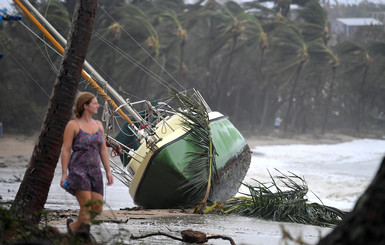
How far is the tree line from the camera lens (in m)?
43.0

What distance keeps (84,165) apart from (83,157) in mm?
68

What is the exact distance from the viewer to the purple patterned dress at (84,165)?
5188 mm

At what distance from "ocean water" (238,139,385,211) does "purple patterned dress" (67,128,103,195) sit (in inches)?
333

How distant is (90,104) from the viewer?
17.3 ft

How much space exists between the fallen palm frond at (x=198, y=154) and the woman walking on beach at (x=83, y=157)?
15.2ft

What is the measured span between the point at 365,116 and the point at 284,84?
13512 mm

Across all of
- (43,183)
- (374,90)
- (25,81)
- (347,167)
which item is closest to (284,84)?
(374,90)

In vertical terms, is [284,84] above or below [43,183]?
below

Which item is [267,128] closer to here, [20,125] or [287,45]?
[287,45]

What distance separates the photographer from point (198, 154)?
10352mm

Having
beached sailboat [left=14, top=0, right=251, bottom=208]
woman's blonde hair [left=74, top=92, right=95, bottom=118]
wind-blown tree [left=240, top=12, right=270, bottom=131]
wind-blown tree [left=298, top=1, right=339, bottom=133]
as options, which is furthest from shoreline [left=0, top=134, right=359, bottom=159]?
woman's blonde hair [left=74, top=92, right=95, bottom=118]

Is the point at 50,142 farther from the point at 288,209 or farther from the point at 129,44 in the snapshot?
the point at 129,44

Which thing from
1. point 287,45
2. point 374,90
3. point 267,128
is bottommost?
point 267,128

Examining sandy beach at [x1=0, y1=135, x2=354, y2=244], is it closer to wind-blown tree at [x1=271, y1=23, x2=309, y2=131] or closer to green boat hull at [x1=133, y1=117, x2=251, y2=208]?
green boat hull at [x1=133, y1=117, x2=251, y2=208]
